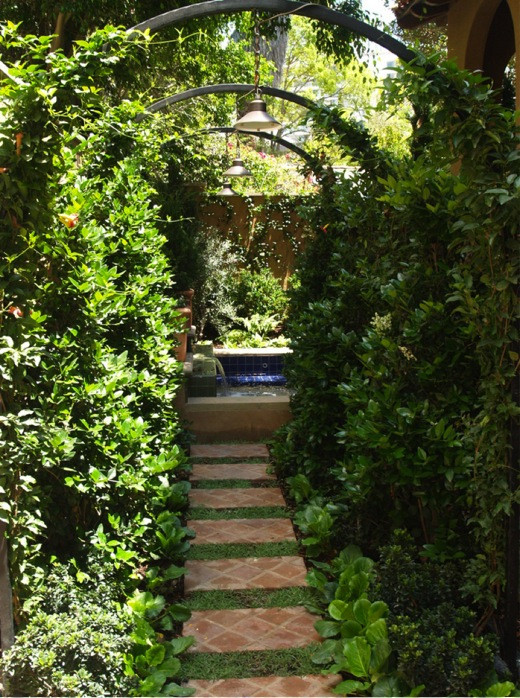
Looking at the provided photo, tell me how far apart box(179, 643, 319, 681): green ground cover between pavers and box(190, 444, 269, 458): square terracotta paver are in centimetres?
346

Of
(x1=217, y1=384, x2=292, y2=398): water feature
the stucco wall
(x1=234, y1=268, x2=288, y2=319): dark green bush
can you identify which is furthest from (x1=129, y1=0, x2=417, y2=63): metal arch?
(x1=234, y1=268, x2=288, y2=319): dark green bush

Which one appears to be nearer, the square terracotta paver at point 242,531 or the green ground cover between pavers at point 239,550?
the green ground cover between pavers at point 239,550

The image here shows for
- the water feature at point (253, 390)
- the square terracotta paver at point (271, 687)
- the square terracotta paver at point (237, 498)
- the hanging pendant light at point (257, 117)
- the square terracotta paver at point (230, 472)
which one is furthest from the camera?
the water feature at point (253, 390)

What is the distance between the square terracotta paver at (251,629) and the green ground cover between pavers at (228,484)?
6.96ft

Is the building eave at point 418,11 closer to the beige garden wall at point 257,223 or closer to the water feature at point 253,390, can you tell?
the water feature at point 253,390

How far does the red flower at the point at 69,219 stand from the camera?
147 inches

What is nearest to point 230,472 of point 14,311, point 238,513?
point 238,513

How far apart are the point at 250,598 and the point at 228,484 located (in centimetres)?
206

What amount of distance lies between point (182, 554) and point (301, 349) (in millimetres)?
2122

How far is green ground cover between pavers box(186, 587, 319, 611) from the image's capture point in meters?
4.41

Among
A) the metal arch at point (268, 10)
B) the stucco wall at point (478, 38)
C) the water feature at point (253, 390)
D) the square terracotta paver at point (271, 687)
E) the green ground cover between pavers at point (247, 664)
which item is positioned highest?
the stucco wall at point (478, 38)

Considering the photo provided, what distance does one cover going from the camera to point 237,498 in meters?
6.18

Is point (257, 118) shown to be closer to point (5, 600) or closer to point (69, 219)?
point (69, 219)

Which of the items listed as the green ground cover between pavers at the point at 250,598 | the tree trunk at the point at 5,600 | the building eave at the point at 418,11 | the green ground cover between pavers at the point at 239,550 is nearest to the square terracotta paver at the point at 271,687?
the green ground cover between pavers at the point at 250,598
